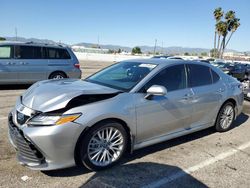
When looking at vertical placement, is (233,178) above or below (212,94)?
below

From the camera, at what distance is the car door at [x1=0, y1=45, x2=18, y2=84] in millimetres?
9266

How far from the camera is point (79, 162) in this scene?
357 cm

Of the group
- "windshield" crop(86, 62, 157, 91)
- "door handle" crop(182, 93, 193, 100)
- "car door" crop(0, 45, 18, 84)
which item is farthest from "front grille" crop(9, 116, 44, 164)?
"car door" crop(0, 45, 18, 84)

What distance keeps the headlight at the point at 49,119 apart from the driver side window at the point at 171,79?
49.7 inches

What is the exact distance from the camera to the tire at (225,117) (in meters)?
5.61

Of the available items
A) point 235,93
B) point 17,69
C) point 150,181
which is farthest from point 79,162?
point 17,69

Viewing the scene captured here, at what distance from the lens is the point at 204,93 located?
5.00 m

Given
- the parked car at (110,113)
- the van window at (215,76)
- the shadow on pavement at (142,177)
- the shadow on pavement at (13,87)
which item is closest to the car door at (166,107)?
the parked car at (110,113)

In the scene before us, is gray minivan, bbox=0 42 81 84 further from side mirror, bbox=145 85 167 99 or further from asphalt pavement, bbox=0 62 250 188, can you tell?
side mirror, bbox=145 85 167 99

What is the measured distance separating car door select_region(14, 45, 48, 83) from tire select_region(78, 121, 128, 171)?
693 centimetres

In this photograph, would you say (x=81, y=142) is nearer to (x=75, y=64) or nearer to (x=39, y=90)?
(x=39, y=90)

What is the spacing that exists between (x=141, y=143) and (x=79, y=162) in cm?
102

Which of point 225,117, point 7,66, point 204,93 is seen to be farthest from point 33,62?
point 225,117

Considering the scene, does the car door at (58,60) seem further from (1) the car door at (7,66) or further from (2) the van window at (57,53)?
(1) the car door at (7,66)
